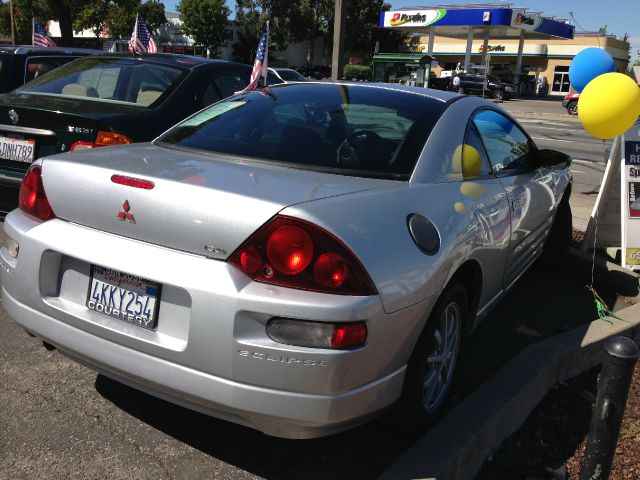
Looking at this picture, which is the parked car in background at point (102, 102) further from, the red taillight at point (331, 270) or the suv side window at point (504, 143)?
the red taillight at point (331, 270)

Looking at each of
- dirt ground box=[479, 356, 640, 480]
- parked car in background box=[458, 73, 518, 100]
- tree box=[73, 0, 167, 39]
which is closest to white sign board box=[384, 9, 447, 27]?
parked car in background box=[458, 73, 518, 100]

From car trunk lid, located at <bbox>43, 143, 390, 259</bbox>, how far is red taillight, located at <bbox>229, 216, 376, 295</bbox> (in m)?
0.06

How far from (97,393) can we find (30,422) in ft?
1.18

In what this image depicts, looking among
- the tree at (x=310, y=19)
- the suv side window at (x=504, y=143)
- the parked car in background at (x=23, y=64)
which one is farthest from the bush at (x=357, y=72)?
the suv side window at (x=504, y=143)

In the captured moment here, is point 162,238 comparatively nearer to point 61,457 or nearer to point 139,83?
point 61,457

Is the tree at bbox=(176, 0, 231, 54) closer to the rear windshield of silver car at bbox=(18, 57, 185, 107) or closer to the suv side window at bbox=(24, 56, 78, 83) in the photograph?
the suv side window at bbox=(24, 56, 78, 83)

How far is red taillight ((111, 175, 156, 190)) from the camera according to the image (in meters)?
2.45

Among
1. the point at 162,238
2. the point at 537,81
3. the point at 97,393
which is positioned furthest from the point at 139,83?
the point at 537,81

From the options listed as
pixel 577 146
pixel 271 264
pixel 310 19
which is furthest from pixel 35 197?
pixel 310 19

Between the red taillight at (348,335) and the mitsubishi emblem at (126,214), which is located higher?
A: the mitsubishi emblem at (126,214)

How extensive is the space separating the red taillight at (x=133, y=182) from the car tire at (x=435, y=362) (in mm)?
1241

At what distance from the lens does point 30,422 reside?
2.87 metres

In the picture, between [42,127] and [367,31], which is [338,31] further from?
[367,31]

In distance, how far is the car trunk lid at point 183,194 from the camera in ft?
7.43
